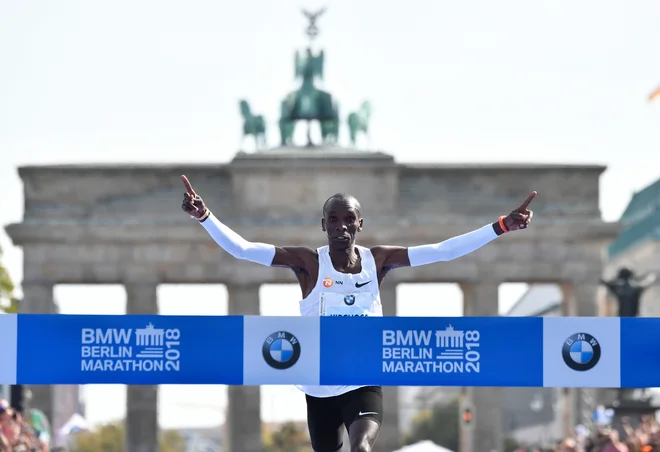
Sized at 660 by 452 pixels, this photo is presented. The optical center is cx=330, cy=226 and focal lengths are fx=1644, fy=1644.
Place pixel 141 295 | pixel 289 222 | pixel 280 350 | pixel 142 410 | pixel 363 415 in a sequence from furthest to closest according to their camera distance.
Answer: pixel 141 295 → pixel 289 222 → pixel 142 410 → pixel 280 350 → pixel 363 415

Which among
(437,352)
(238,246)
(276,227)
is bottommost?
(437,352)

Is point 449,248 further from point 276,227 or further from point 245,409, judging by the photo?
point 245,409

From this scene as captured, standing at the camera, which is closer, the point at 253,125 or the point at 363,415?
the point at 363,415

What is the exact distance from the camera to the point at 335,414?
9.14 metres

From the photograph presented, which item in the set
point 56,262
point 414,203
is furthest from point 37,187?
point 414,203

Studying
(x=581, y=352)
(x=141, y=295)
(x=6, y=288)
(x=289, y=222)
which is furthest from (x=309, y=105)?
(x=581, y=352)

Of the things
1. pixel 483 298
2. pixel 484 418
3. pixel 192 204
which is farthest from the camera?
pixel 483 298

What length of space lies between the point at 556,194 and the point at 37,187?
18.9 m

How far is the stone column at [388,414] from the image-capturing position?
58.0 metres

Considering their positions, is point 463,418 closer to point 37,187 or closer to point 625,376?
point 37,187

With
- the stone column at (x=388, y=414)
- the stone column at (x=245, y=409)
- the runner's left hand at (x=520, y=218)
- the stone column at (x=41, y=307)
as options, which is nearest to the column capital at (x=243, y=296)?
the stone column at (x=245, y=409)

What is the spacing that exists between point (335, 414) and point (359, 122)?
51.1 metres

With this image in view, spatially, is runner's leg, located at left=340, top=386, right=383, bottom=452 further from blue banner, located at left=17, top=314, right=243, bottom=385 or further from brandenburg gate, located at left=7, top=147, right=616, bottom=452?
brandenburg gate, located at left=7, top=147, right=616, bottom=452

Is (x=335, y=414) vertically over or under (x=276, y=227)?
under
